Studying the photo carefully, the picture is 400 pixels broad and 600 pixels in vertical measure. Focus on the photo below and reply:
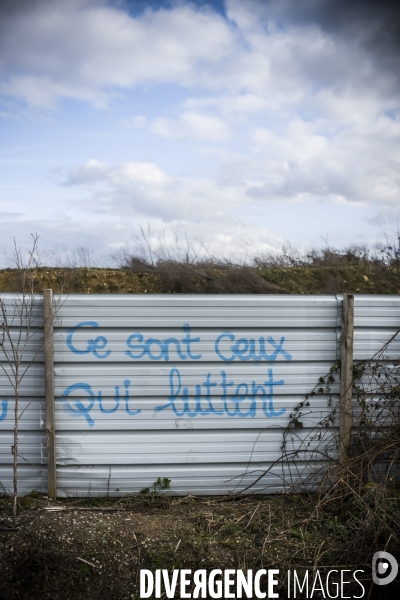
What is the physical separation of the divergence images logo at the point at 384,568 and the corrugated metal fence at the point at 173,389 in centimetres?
146

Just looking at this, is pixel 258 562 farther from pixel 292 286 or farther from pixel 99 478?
pixel 292 286

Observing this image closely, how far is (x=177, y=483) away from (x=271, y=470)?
1.05 m

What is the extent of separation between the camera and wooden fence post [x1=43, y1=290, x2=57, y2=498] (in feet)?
17.4

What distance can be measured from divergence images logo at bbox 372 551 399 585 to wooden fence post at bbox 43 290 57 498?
10.7ft

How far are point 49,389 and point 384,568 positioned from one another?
3.57 m

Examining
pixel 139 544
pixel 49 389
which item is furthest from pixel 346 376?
pixel 49 389

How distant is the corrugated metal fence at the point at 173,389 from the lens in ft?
17.9

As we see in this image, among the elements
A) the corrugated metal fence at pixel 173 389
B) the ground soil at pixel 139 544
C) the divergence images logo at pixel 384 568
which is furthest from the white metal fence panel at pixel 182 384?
the divergence images logo at pixel 384 568

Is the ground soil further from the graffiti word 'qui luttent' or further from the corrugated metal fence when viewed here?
the graffiti word 'qui luttent'

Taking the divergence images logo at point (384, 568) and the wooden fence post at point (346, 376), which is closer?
the divergence images logo at point (384, 568)

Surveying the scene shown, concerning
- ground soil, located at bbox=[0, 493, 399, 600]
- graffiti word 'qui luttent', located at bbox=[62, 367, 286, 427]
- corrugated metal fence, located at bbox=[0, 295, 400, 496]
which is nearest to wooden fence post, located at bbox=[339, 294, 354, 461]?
corrugated metal fence, located at bbox=[0, 295, 400, 496]

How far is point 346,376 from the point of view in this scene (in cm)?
560

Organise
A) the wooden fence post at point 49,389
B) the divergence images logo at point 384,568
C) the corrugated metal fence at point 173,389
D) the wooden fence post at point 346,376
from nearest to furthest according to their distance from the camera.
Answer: the divergence images logo at point 384,568 → the wooden fence post at point 49,389 → the corrugated metal fence at point 173,389 → the wooden fence post at point 346,376

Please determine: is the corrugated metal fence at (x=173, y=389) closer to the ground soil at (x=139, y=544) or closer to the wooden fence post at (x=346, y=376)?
the wooden fence post at (x=346, y=376)
